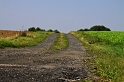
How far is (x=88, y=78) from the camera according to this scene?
1055cm

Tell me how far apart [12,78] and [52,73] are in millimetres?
1890

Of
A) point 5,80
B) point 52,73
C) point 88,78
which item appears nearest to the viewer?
point 5,80

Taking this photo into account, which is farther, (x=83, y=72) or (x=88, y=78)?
Answer: (x=83, y=72)

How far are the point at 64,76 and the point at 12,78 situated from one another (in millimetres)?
1888

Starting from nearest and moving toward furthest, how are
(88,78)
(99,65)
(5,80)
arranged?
(5,80), (88,78), (99,65)

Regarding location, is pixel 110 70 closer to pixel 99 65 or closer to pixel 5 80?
pixel 99 65

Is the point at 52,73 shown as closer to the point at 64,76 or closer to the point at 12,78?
the point at 64,76

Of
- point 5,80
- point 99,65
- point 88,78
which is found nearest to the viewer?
point 5,80

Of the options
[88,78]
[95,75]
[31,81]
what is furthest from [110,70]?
[31,81]

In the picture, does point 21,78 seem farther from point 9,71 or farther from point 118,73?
point 118,73

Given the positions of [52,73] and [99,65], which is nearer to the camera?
[52,73]

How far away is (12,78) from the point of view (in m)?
9.94

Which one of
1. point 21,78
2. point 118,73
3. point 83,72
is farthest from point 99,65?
point 21,78

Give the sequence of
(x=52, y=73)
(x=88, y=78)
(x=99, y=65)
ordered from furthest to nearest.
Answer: (x=99, y=65), (x=52, y=73), (x=88, y=78)
